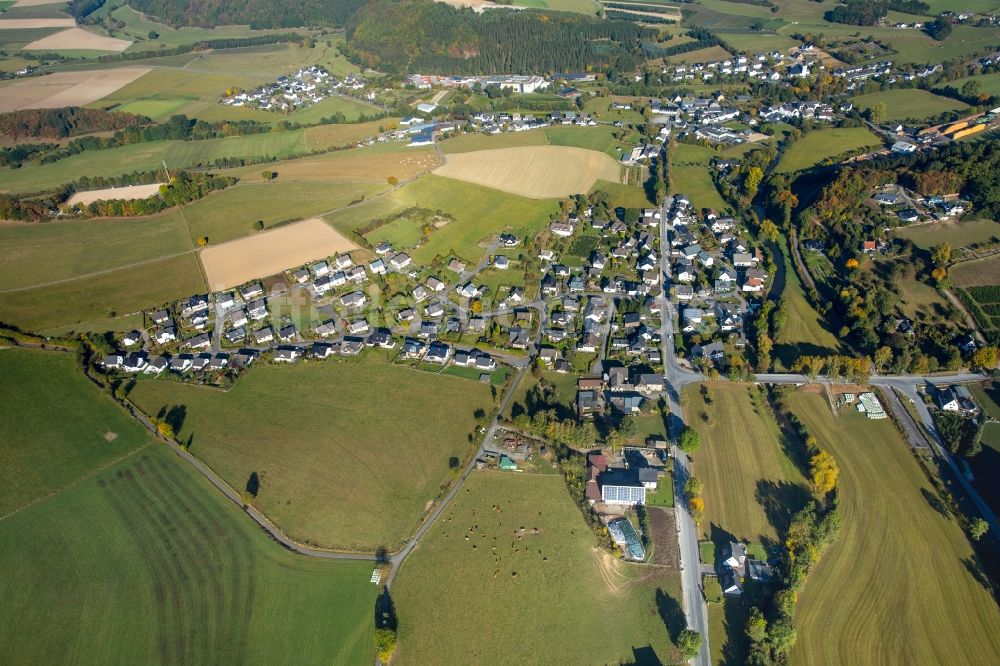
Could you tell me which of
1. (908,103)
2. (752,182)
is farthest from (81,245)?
(908,103)

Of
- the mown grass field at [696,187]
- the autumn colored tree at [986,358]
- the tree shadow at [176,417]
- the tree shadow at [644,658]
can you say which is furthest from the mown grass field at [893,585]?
the tree shadow at [176,417]

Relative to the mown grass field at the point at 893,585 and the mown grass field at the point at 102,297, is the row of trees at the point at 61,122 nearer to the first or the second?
the mown grass field at the point at 102,297

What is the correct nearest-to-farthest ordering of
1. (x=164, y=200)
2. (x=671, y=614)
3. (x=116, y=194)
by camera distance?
1. (x=671, y=614)
2. (x=164, y=200)
3. (x=116, y=194)

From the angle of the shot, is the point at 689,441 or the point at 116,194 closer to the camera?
the point at 689,441

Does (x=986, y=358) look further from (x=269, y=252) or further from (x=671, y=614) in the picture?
(x=269, y=252)

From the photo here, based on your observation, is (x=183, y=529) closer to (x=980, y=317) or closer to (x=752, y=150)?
(x=980, y=317)

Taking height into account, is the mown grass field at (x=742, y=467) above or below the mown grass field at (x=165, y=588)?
above

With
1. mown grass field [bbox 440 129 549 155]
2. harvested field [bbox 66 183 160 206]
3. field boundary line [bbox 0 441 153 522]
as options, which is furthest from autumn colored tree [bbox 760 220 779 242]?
harvested field [bbox 66 183 160 206]
